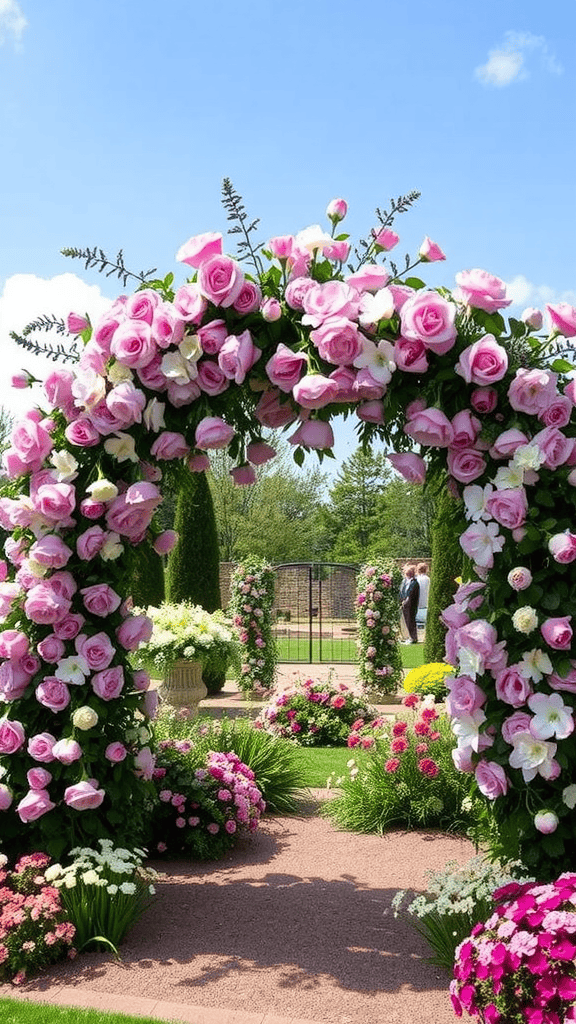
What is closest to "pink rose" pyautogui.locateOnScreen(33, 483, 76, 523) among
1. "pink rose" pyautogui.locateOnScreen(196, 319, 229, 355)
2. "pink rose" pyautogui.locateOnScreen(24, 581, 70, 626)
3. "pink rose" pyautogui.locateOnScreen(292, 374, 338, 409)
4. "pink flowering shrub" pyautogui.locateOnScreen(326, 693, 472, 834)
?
"pink rose" pyautogui.locateOnScreen(24, 581, 70, 626)

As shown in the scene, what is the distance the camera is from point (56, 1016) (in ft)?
10.8

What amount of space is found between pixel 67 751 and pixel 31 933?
725 millimetres

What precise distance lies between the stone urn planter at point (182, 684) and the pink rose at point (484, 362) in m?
6.76

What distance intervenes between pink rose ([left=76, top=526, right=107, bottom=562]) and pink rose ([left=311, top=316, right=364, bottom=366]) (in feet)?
4.20

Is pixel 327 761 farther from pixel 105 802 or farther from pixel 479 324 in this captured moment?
pixel 479 324

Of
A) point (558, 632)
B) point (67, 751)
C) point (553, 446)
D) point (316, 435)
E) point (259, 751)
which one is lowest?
Answer: point (259, 751)

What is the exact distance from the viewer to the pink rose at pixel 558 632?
137 inches

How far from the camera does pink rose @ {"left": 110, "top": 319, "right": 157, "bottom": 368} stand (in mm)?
3904

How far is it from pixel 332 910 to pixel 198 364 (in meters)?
2.69

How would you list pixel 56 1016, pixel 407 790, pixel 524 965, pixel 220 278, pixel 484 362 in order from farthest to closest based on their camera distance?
pixel 407 790 → pixel 220 278 → pixel 484 362 → pixel 56 1016 → pixel 524 965

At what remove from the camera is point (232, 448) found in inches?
168

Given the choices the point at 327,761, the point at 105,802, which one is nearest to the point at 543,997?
the point at 105,802

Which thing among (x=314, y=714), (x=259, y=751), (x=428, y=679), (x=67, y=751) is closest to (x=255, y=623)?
(x=314, y=714)

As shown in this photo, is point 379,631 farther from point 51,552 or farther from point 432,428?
point 432,428
